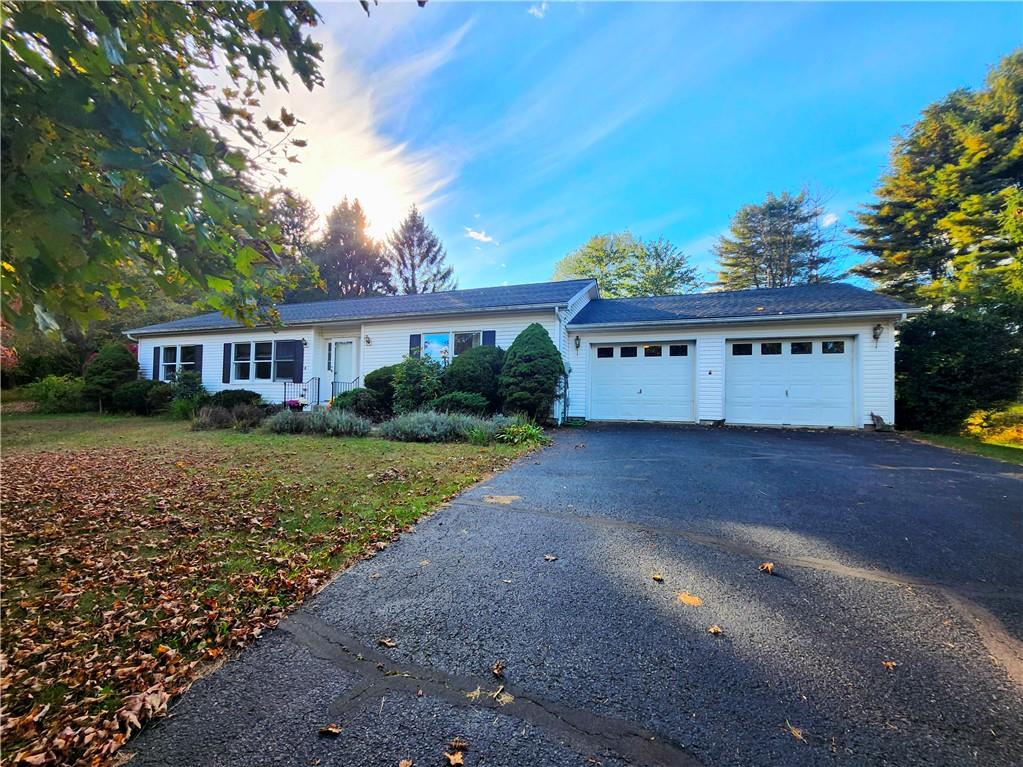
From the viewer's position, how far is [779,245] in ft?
82.0

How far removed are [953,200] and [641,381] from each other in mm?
16881

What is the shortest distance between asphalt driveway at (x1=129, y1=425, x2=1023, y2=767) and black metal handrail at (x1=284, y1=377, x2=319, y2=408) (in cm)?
1208

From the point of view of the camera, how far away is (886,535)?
360 centimetres

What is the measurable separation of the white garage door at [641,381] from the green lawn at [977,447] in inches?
198

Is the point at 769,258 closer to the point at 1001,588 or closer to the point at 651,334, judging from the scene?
the point at 651,334

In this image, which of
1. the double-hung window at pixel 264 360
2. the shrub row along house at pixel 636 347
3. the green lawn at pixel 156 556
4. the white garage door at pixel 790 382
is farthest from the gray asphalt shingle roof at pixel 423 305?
the green lawn at pixel 156 556

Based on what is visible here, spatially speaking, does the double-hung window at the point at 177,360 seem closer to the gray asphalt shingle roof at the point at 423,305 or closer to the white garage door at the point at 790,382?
the gray asphalt shingle roof at the point at 423,305

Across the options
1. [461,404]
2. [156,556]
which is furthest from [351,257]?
[156,556]

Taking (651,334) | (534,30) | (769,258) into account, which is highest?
(769,258)

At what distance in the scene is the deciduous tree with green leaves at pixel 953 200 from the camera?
15312 mm

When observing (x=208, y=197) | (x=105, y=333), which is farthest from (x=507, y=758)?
(x=105, y=333)

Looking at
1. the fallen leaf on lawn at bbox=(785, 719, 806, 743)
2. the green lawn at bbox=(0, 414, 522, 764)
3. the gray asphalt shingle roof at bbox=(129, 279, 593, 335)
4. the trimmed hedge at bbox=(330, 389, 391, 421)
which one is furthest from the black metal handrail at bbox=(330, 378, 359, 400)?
the fallen leaf on lawn at bbox=(785, 719, 806, 743)

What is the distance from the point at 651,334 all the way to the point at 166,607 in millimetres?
11730

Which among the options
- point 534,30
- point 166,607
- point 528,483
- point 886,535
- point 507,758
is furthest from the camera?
→ point 534,30
